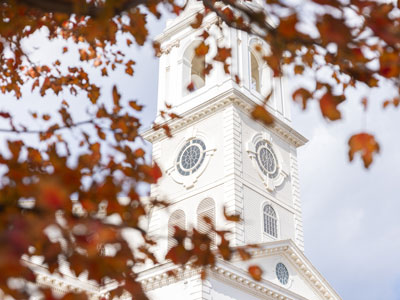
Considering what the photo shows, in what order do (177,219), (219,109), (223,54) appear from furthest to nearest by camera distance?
(219,109)
(177,219)
(223,54)

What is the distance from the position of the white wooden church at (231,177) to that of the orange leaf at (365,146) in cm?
1752

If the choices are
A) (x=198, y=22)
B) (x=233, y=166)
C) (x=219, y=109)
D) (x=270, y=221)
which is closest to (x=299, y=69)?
(x=198, y=22)

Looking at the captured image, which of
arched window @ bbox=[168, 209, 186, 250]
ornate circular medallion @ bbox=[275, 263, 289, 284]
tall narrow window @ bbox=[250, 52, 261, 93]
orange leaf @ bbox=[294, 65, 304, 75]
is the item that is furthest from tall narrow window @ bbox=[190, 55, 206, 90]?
orange leaf @ bbox=[294, 65, 304, 75]

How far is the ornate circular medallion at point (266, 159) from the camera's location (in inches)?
1157

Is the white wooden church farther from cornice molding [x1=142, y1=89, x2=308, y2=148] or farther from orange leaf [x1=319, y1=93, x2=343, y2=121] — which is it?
orange leaf [x1=319, y1=93, x2=343, y2=121]

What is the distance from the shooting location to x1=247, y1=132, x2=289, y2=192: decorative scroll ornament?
29.0m

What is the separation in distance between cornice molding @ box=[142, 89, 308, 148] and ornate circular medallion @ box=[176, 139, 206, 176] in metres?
1.43

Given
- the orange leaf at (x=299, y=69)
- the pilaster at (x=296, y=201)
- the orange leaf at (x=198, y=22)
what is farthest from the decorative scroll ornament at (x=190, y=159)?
the orange leaf at (x=299, y=69)

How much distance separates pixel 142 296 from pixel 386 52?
9.27 ft

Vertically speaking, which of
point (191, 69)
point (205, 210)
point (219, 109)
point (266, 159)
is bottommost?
point (205, 210)

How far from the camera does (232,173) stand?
87.9 feet

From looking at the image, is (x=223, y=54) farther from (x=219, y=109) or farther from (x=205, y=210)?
(x=219, y=109)

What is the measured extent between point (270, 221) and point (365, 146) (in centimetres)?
2470

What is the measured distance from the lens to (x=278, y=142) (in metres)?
31.6
